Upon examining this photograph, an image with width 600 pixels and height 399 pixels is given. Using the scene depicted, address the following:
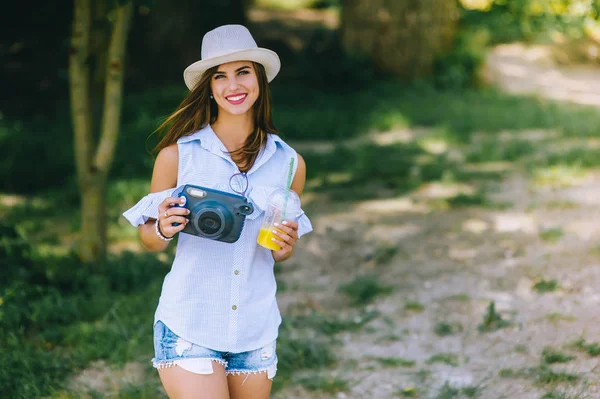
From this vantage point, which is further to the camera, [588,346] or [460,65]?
[460,65]

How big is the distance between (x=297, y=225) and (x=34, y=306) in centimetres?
233

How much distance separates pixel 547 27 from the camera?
39.1 ft

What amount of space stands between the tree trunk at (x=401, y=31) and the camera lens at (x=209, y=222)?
8515 mm

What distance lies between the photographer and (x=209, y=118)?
108 inches

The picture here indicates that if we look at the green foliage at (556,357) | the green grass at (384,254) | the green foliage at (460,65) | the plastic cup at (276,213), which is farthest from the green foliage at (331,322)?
the green foliage at (460,65)

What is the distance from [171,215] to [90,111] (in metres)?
2.64

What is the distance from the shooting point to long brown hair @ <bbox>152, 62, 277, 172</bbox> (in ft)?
8.75

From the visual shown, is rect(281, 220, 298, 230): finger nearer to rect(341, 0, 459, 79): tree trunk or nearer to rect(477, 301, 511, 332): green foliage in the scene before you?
rect(477, 301, 511, 332): green foliage

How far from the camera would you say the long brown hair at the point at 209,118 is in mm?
2668

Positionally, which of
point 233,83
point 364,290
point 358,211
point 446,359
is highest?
point 233,83

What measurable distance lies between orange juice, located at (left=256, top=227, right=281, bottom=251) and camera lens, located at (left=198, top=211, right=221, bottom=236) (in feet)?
0.46

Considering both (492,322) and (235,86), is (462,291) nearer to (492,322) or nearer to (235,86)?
(492,322)

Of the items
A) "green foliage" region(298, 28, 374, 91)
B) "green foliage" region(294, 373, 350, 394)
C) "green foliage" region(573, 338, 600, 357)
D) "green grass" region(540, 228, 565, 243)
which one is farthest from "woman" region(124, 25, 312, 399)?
"green foliage" region(298, 28, 374, 91)

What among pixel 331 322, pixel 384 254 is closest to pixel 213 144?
pixel 331 322
